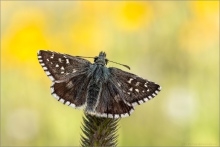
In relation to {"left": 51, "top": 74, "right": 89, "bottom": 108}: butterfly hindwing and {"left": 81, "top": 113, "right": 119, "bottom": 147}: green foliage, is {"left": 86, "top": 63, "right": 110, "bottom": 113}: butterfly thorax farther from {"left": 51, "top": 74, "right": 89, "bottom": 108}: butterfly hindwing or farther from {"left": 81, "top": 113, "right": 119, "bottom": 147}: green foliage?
{"left": 81, "top": 113, "right": 119, "bottom": 147}: green foliage

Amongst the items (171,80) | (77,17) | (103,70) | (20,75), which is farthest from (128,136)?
(103,70)

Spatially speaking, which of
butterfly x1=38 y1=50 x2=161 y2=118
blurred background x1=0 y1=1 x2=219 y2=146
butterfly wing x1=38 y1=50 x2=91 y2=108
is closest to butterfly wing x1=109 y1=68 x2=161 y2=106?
butterfly x1=38 y1=50 x2=161 y2=118

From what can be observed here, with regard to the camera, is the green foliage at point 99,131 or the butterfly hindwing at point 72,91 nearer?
the butterfly hindwing at point 72,91

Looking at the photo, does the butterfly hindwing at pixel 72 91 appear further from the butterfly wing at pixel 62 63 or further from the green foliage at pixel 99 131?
the green foliage at pixel 99 131

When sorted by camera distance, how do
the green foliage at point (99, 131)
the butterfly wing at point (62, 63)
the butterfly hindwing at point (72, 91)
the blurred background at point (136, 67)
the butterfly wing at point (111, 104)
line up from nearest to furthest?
1. the butterfly wing at point (111, 104)
2. the butterfly hindwing at point (72, 91)
3. the green foliage at point (99, 131)
4. the butterfly wing at point (62, 63)
5. the blurred background at point (136, 67)

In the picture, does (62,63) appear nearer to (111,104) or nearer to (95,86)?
(95,86)

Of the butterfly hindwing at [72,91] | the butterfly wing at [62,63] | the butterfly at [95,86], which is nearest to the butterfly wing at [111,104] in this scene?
the butterfly at [95,86]

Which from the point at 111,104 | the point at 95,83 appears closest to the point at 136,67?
the point at 95,83
